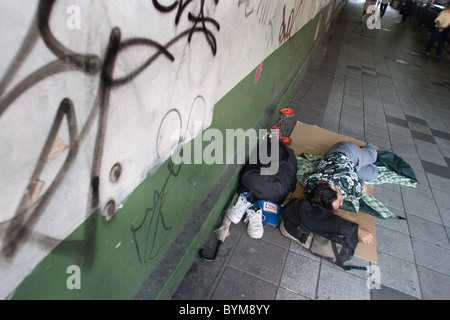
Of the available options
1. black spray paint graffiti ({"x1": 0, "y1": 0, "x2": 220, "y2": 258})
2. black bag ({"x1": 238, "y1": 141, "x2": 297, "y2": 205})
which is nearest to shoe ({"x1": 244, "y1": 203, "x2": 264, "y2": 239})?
black bag ({"x1": 238, "y1": 141, "x2": 297, "y2": 205})

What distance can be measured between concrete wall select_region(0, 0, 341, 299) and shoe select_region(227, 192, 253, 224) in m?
0.51

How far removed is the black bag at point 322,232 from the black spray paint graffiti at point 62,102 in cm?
193

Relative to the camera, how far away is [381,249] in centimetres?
301

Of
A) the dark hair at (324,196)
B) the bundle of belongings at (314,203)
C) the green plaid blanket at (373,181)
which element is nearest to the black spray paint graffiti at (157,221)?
the bundle of belongings at (314,203)

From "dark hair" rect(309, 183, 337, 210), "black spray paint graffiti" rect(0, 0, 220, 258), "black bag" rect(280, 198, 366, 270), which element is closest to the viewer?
"black spray paint graffiti" rect(0, 0, 220, 258)

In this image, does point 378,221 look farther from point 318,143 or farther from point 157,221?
point 157,221

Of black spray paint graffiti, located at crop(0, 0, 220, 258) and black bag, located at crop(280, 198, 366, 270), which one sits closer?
black spray paint graffiti, located at crop(0, 0, 220, 258)

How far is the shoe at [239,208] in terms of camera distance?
2.91 metres

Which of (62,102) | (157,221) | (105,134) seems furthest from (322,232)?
(62,102)

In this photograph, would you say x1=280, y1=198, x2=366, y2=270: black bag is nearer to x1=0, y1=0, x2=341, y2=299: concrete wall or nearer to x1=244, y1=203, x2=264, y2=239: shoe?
x1=244, y1=203, x2=264, y2=239: shoe

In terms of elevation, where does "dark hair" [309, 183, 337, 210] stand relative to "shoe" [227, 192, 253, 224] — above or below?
above

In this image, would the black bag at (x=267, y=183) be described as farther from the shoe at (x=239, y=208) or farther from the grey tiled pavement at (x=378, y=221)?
the grey tiled pavement at (x=378, y=221)

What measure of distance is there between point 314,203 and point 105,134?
238cm

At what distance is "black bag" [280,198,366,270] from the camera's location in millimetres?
2715
